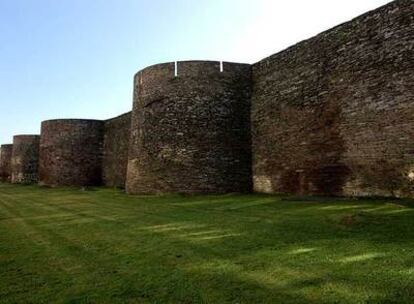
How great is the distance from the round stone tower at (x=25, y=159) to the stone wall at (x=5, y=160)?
24.4 ft

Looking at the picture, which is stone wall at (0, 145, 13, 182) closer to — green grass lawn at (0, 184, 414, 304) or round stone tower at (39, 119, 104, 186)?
→ round stone tower at (39, 119, 104, 186)

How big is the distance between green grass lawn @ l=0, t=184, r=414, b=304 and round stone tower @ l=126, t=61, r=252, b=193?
19.2 feet

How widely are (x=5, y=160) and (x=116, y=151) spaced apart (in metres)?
23.6

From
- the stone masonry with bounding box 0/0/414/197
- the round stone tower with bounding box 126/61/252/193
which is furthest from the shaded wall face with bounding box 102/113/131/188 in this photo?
the round stone tower with bounding box 126/61/252/193

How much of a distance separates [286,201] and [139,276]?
7.76 m

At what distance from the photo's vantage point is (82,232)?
29.6ft

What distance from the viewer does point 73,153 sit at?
29.2 m

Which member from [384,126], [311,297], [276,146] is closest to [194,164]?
[276,146]

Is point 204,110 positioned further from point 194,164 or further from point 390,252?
point 390,252

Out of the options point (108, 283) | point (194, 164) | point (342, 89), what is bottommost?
point (108, 283)

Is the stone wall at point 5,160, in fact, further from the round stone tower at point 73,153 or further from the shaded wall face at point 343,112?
the shaded wall face at point 343,112

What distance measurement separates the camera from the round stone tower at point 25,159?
3716 cm

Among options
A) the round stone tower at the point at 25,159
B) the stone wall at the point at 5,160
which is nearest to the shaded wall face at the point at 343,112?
the round stone tower at the point at 25,159

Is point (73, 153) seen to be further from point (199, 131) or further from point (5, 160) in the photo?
point (5, 160)
